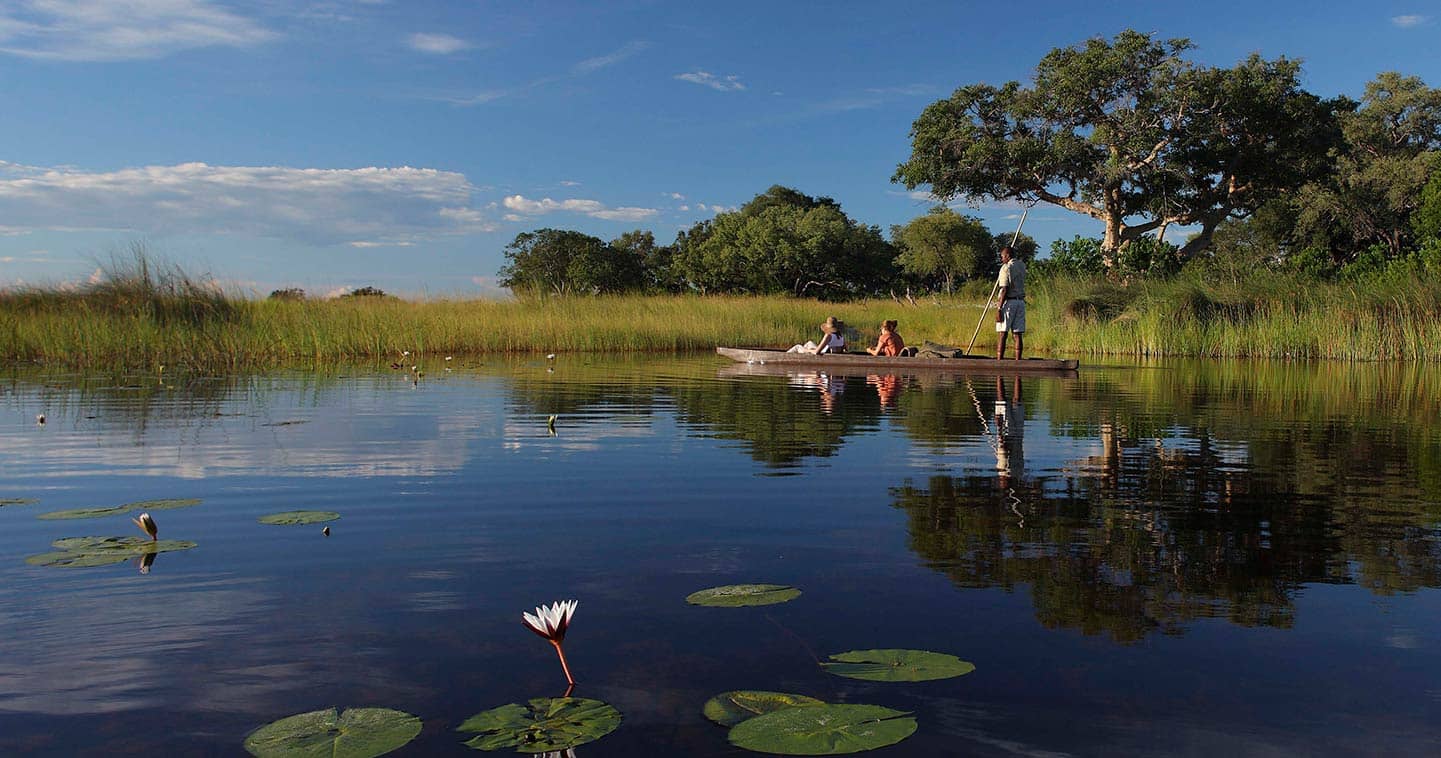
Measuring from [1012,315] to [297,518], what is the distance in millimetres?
15062

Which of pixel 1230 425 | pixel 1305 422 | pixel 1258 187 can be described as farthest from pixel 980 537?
pixel 1258 187

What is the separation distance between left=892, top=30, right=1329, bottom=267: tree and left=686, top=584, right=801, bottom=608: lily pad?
30.0 m

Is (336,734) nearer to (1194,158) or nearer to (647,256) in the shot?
(1194,158)

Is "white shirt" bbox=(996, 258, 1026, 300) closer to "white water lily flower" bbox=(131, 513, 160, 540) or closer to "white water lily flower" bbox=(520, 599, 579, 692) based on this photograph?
"white water lily flower" bbox=(131, 513, 160, 540)

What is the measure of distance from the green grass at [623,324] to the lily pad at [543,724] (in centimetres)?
1714

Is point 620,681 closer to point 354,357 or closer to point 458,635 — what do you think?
point 458,635

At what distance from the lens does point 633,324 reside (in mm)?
26219

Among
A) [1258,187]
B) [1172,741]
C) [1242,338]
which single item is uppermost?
[1258,187]

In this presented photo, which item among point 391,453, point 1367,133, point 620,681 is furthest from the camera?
point 1367,133

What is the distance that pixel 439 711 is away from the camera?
2549 mm

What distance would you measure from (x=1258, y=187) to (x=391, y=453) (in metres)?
34.2

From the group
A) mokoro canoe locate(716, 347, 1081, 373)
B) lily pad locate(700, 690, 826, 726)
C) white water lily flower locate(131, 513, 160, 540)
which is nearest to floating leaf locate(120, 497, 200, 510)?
white water lily flower locate(131, 513, 160, 540)

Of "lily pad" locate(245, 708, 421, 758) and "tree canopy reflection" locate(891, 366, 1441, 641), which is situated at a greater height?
"tree canopy reflection" locate(891, 366, 1441, 641)

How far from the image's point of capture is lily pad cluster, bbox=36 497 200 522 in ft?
16.1
